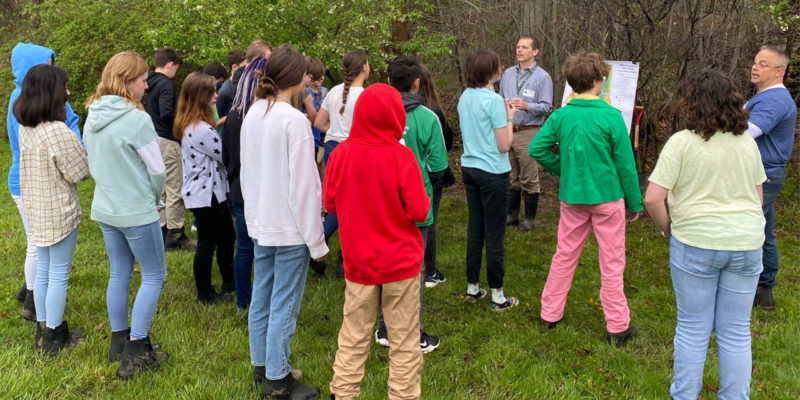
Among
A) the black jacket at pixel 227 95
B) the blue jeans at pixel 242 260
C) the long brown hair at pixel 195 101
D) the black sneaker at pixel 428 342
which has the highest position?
the long brown hair at pixel 195 101

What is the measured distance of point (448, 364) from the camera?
→ 392 cm

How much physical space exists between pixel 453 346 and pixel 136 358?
2.10 meters

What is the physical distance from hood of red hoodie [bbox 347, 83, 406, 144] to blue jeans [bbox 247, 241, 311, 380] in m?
0.77

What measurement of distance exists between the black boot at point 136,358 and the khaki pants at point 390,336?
4.49ft

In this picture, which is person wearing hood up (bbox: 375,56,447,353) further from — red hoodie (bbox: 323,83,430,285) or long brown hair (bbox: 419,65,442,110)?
red hoodie (bbox: 323,83,430,285)

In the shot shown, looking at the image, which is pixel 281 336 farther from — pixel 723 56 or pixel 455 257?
pixel 723 56

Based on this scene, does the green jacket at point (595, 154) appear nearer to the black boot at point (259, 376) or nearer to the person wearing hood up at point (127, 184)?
the black boot at point (259, 376)

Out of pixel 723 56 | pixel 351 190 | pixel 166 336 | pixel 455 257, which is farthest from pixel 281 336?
pixel 723 56

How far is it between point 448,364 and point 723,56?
16.7 feet

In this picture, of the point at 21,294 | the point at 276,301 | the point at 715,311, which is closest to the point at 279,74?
the point at 276,301

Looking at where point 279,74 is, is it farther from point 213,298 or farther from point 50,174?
point 213,298

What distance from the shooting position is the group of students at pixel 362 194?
9.81ft

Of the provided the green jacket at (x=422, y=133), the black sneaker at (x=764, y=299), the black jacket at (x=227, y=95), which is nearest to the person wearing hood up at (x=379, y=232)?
the green jacket at (x=422, y=133)

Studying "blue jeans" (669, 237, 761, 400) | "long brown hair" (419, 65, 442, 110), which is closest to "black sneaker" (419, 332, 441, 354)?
"blue jeans" (669, 237, 761, 400)
